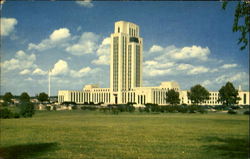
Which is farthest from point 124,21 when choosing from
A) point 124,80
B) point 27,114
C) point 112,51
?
point 27,114

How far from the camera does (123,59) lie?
149375 millimetres

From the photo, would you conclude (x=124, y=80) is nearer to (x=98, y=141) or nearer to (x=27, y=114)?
(x=27, y=114)

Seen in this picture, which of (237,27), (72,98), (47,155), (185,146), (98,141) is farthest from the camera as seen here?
(72,98)

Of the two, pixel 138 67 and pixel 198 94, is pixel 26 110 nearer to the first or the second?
pixel 198 94

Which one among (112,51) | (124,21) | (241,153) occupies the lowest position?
(241,153)

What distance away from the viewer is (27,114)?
36719mm

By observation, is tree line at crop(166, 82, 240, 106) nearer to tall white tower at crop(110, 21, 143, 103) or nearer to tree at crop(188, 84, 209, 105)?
tree at crop(188, 84, 209, 105)

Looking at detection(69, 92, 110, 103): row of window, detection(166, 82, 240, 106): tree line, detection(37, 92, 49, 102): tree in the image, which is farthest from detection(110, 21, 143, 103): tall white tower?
detection(166, 82, 240, 106): tree line

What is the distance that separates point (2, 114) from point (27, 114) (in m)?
3.63

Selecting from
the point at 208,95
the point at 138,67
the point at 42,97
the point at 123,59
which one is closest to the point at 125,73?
the point at 123,59

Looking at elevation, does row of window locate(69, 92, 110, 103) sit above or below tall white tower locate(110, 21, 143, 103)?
below

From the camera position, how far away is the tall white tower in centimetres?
14700

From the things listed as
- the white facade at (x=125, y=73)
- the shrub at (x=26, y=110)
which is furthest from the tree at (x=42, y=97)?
the shrub at (x=26, y=110)

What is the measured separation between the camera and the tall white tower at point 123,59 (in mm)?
147000
